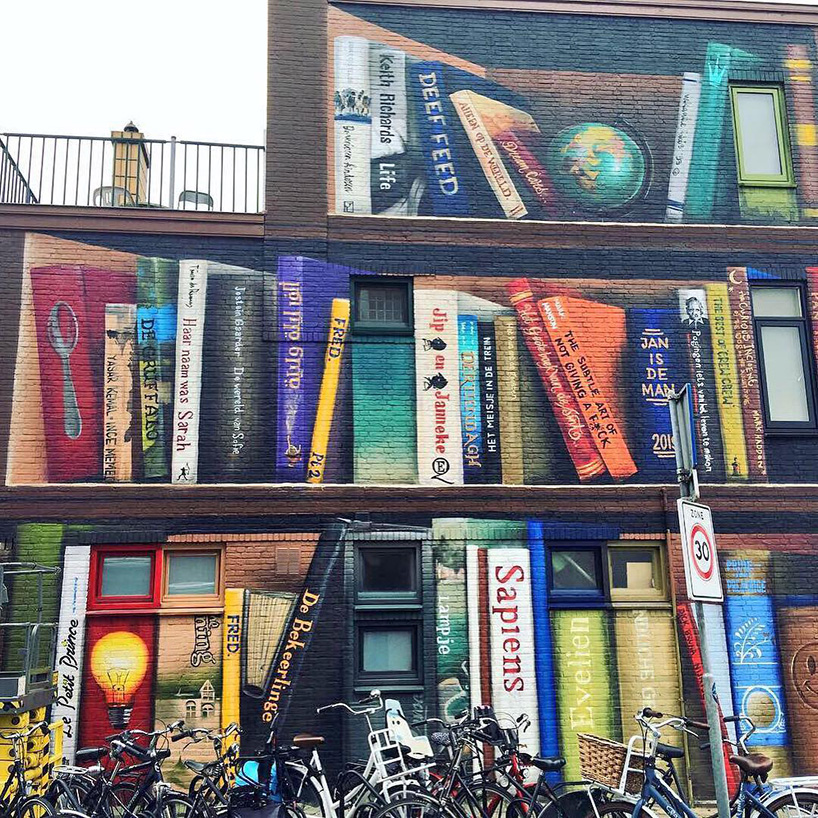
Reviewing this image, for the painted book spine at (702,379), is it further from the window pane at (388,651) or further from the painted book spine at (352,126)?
the painted book spine at (352,126)

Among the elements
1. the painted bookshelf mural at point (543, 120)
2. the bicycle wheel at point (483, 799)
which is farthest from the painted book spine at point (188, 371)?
the bicycle wheel at point (483, 799)

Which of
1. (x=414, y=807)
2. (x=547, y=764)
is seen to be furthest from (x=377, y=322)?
(x=414, y=807)

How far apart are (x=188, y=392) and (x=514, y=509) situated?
13.7ft

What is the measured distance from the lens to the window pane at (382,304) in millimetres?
11898

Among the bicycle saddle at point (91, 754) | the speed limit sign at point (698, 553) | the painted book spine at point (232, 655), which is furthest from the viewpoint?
the painted book spine at point (232, 655)

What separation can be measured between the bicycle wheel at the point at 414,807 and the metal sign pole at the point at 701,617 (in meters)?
2.50

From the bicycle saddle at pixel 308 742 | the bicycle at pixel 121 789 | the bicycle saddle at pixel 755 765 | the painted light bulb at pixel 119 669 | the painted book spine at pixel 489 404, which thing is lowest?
the bicycle at pixel 121 789

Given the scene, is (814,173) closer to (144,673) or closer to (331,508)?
(331,508)

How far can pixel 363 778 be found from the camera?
8406 millimetres

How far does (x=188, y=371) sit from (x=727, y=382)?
6.79m

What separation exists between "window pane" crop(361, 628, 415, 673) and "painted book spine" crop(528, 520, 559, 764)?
1.48m

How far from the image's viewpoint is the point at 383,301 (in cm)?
1197

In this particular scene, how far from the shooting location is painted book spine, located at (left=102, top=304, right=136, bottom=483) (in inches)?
437

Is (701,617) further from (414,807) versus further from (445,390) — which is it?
(445,390)
